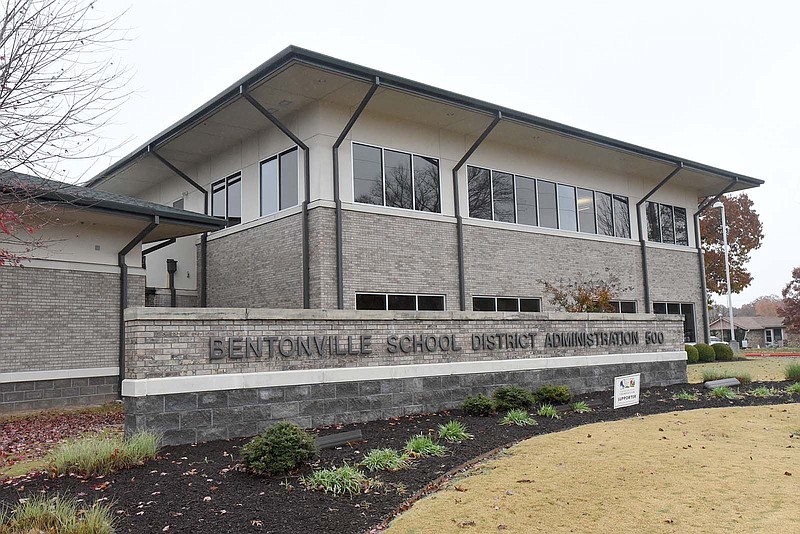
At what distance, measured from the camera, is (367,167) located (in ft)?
59.6

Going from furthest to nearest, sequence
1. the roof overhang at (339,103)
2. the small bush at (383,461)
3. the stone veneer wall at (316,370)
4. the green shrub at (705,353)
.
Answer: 1. the green shrub at (705,353)
2. the roof overhang at (339,103)
3. the stone veneer wall at (316,370)
4. the small bush at (383,461)

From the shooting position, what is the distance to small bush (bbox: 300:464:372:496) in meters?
6.92

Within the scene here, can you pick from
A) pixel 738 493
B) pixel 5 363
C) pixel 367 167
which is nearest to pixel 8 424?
pixel 5 363

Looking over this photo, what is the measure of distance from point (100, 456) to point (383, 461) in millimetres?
3239

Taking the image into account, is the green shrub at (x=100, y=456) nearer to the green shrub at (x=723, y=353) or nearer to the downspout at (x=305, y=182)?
the downspout at (x=305, y=182)

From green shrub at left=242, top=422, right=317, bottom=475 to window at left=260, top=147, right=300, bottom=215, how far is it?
35.5 feet

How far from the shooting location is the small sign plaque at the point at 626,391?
12.0 metres

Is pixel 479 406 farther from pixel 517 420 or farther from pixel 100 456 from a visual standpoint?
pixel 100 456

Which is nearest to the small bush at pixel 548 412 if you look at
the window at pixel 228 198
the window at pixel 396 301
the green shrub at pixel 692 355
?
the window at pixel 396 301

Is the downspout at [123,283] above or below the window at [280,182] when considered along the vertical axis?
below

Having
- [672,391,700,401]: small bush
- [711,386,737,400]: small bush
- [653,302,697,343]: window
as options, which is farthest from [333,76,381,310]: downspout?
[653,302,697,343]: window

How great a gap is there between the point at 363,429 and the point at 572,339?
6.12m

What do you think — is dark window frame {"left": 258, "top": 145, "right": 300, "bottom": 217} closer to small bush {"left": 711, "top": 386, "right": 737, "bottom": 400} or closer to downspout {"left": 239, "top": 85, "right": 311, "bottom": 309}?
downspout {"left": 239, "top": 85, "right": 311, "bottom": 309}

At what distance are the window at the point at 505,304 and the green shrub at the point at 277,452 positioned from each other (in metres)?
12.8
